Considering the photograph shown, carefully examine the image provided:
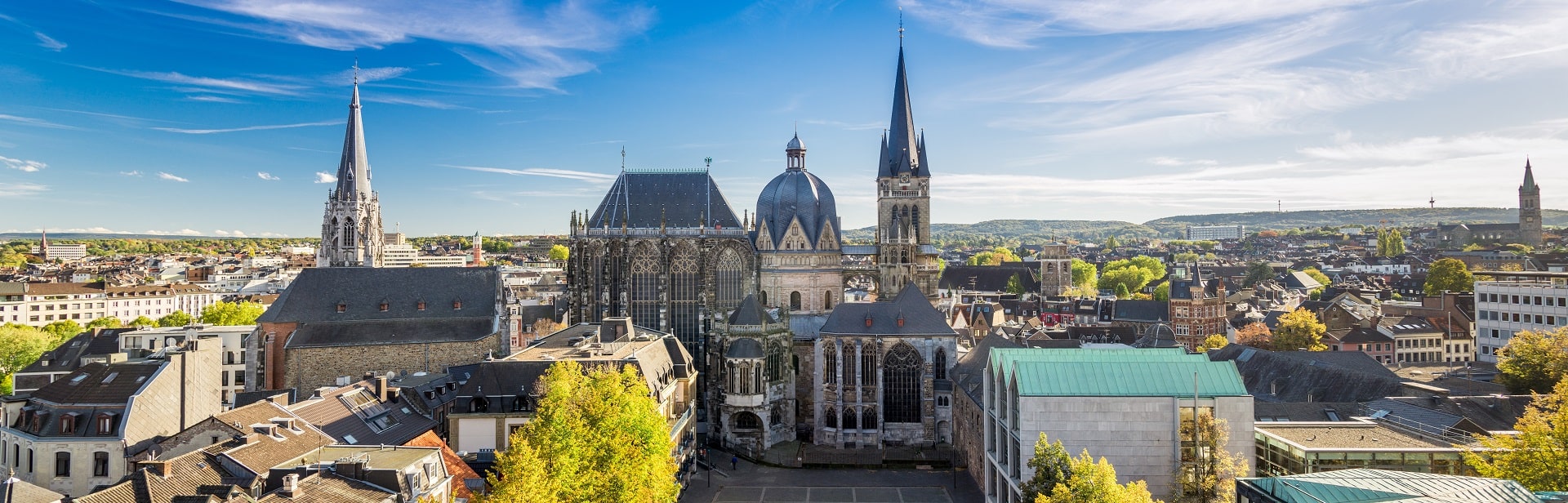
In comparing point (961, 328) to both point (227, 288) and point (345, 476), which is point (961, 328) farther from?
point (227, 288)

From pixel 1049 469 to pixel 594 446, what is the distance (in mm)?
16535

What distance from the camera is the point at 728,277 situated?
257ft

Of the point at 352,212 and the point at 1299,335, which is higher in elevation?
the point at 352,212

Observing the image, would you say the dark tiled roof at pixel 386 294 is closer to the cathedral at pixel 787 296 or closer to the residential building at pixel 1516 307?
the cathedral at pixel 787 296

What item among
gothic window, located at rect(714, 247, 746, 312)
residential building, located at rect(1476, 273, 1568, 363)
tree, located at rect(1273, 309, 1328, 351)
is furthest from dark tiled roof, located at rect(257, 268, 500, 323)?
residential building, located at rect(1476, 273, 1568, 363)

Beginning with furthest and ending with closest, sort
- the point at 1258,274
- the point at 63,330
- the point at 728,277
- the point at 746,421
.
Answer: the point at 1258,274, the point at 63,330, the point at 728,277, the point at 746,421

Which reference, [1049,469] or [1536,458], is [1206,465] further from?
[1536,458]

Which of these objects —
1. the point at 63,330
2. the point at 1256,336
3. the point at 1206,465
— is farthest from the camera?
the point at 63,330

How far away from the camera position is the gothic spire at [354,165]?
296ft

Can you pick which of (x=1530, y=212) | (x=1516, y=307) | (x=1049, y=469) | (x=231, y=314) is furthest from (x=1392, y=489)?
(x=1530, y=212)

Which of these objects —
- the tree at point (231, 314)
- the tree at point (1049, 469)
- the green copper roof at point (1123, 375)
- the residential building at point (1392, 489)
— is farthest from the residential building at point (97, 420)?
the tree at point (231, 314)

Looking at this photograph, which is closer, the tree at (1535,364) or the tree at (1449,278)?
the tree at (1535,364)

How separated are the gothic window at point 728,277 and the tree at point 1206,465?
146ft

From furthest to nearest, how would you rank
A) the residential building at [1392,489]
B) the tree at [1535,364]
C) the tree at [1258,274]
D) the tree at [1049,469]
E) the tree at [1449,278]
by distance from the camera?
1. the tree at [1258,274]
2. the tree at [1449,278]
3. the tree at [1535,364]
4. the tree at [1049,469]
5. the residential building at [1392,489]
